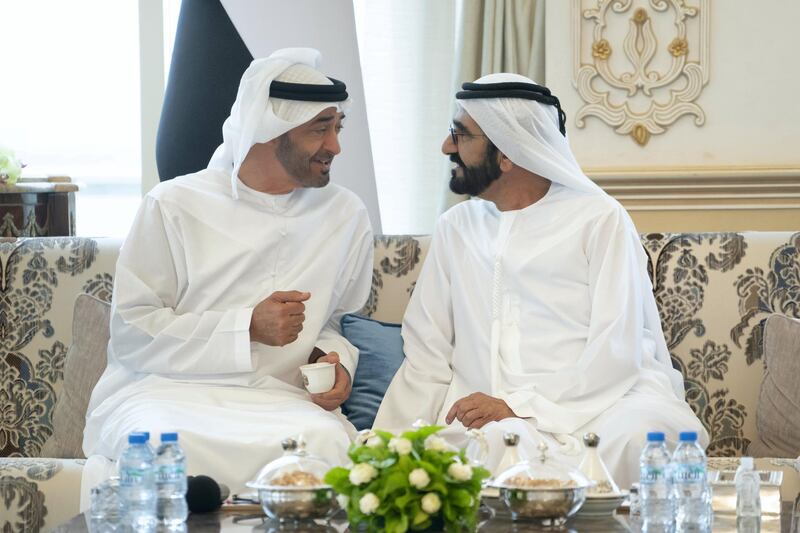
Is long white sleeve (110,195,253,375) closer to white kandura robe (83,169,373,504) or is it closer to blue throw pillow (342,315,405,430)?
white kandura robe (83,169,373,504)

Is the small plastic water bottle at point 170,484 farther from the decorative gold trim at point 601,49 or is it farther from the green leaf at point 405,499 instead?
the decorative gold trim at point 601,49

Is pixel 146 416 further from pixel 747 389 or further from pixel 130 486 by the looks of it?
pixel 747 389

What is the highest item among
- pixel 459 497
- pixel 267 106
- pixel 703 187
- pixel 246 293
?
pixel 267 106

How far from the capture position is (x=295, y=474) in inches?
95.9

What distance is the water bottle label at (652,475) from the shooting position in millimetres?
2400

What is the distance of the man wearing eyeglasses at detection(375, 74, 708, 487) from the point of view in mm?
3584

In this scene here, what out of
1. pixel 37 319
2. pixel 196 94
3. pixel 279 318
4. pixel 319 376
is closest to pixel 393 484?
pixel 319 376

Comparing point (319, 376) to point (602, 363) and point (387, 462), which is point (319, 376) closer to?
point (602, 363)

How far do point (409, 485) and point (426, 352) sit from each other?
1705 millimetres

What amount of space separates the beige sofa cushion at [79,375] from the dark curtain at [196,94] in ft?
3.16

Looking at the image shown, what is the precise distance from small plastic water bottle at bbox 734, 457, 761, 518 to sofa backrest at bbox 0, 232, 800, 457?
151 centimetres

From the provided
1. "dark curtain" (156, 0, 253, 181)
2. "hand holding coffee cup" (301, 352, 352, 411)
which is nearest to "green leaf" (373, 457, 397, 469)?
"hand holding coffee cup" (301, 352, 352, 411)

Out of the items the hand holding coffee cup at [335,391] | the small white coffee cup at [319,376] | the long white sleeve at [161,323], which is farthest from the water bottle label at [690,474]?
the long white sleeve at [161,323]

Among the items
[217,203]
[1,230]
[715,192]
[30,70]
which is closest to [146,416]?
[217,203]
